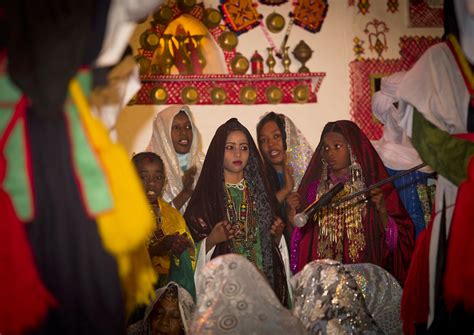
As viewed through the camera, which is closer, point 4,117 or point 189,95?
point 4,117

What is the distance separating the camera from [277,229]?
211 inches

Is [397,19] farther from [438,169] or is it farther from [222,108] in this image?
[438,169]

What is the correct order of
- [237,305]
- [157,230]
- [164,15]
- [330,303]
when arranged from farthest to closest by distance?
[164,15]
[157,230]
[330,303]
[237,305]

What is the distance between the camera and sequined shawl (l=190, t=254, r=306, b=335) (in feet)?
11.1

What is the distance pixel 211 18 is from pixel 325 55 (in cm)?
96

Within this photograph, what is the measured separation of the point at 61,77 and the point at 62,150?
0.86 feet

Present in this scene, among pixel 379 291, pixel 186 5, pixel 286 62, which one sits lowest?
pixel 379 291

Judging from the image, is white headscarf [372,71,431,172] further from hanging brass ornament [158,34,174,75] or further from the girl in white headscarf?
hanging brass ornament [158,34,174,75]

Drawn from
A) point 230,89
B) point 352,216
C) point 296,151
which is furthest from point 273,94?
point 352,216

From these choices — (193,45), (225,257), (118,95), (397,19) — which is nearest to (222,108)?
(193,45)

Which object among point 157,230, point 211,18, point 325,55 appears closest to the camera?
point 157,230

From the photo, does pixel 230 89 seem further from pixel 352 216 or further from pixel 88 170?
pixel 88 170

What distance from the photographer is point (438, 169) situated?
416 centimetres

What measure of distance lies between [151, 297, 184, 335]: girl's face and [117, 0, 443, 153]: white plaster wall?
1285 mm
